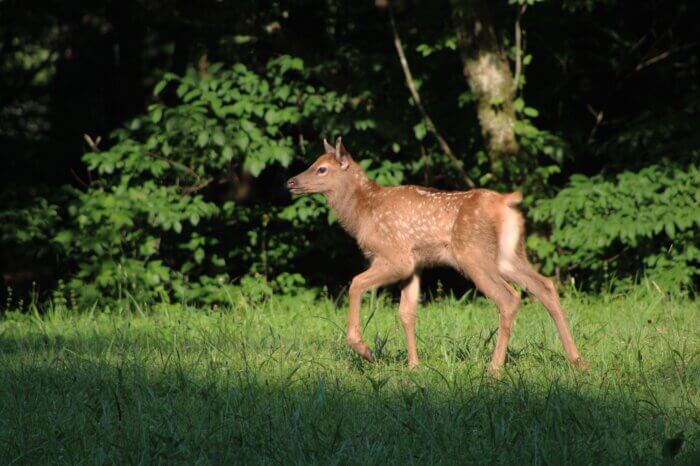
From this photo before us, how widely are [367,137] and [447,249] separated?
384 cm

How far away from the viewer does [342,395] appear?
16.9ft

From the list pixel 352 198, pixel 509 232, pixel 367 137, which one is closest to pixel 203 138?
pixel 367 137

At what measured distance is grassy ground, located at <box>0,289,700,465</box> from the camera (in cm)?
432

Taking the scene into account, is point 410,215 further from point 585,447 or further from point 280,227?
point 280,227

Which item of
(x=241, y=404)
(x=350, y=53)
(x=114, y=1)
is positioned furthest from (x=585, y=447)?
(x=114, y=1)

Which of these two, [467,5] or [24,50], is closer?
[467,5]

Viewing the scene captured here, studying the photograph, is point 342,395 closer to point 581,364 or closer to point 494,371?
point 494,371

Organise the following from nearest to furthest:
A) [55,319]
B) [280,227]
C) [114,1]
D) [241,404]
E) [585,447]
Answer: [585,447], [241,404], [55,319], [280,227], [114,1]

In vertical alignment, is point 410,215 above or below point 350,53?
below

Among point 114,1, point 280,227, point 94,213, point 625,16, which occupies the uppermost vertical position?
point 114,1

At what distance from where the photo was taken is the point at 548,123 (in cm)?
1192

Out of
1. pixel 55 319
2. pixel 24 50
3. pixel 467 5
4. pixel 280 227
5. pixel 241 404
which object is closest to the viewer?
pixel 241 404

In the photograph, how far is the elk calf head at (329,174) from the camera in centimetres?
791

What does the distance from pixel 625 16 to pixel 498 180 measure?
9.64ft
